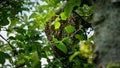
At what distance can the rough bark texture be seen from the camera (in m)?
0.93

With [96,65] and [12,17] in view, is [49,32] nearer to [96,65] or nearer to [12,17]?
[12,17]

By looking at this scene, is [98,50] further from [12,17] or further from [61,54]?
[61,54]

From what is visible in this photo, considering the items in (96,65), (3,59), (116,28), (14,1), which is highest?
(14,1)

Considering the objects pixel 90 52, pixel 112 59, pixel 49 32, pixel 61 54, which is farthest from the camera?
pixel 49 32

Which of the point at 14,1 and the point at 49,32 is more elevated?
the point at 14,1

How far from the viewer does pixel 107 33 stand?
0.98 metres

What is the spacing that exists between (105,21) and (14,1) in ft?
8.92

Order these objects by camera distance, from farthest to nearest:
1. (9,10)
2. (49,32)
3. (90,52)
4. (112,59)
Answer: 1. (49,32)
2. (9,10)
3. (90,52)
4. (112,59)

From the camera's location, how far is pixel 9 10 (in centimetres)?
338

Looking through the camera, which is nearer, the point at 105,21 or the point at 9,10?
the point at 105,21

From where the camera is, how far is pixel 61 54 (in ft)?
12.7

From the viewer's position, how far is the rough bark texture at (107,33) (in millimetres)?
931

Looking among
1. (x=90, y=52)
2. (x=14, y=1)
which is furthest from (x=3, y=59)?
(x=90, y=52)

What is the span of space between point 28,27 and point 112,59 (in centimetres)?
296
